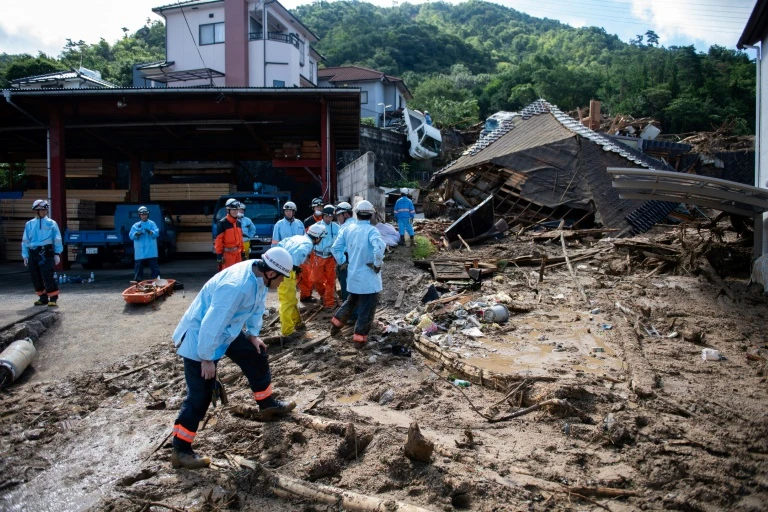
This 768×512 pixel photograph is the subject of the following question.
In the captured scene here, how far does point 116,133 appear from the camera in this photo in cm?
1981

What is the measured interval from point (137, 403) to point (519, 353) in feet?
14.6

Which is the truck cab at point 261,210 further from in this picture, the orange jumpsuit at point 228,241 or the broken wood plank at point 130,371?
the broken wood plank at point 130,371

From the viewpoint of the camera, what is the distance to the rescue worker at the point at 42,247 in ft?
31.9

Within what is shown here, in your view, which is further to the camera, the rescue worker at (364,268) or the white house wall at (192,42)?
the white house wall at (192,42)

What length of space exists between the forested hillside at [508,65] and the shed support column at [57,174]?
24.9 meters

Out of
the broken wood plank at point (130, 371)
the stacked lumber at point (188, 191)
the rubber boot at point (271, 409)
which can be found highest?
the stacked lumber at point (188, 191)

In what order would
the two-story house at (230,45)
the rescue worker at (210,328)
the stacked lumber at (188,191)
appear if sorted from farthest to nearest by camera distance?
the two-story house at (230,45) < the stacked lumber at (188,191) < the rescue worker at (210,328)

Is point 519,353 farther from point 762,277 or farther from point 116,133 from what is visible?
point 116,133

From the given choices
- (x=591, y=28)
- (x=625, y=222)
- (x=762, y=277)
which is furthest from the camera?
(x=591, y=28)

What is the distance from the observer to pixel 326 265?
9477 mm

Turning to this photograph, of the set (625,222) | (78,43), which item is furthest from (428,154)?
(78,43)

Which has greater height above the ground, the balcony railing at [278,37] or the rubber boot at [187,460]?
the balcony railing at [278,37]

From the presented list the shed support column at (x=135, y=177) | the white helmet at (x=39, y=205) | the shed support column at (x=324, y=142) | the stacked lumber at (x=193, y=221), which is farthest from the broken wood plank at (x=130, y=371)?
the shed support column at (x=135, y=177)

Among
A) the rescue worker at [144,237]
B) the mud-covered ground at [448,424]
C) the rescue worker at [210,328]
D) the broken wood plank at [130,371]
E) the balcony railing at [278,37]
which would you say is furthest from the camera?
the balcony railing at [278,37]
